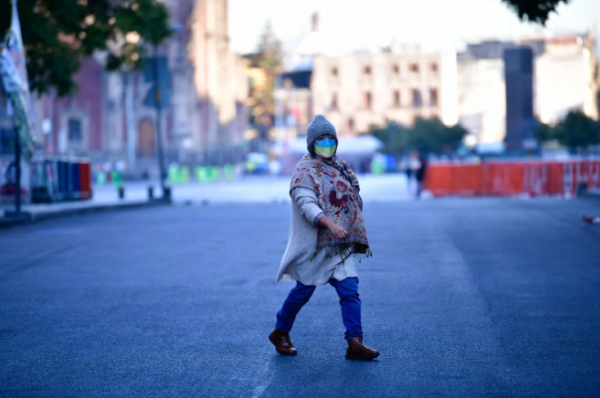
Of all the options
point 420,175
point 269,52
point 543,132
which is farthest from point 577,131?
point 269,52

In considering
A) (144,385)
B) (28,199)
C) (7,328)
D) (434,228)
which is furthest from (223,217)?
(144,385)

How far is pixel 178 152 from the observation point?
268 ft

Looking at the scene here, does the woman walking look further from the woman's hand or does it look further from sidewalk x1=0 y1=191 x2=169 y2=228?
sidewalk x1=0 y1=191 x2=169 y2=228

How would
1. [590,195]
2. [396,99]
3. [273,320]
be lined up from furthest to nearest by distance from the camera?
[396,99] < [590,195] < [273,320]

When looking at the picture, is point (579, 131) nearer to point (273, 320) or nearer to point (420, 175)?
point (420, 175)

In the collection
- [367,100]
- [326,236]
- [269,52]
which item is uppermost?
[269,52]

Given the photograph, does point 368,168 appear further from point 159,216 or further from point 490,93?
point 159,216

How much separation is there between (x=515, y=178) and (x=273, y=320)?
30.3 meters

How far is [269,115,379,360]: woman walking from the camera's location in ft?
19.3

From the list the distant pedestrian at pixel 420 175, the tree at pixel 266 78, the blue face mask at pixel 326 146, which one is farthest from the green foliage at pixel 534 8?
the tree at pixel 266 78

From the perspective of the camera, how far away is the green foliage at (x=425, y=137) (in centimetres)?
9569

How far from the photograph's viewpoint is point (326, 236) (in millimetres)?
5906

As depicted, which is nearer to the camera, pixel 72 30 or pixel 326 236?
pixel 326 236

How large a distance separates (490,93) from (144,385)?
374 ft
